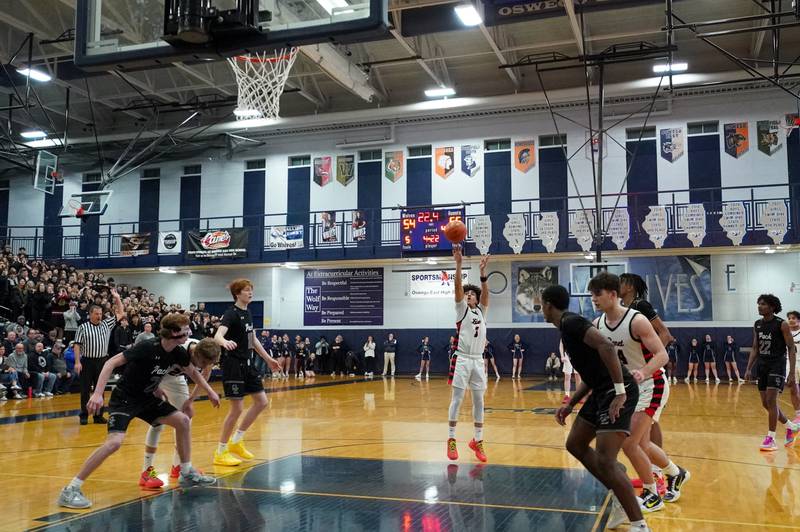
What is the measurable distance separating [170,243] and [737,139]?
1997 centimetres

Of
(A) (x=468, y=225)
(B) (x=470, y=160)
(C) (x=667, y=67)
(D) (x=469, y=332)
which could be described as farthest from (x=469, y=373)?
(B) (x=470, y=160)

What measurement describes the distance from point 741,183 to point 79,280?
21.5 meters

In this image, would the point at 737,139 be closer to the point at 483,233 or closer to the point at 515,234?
the point at 515,234

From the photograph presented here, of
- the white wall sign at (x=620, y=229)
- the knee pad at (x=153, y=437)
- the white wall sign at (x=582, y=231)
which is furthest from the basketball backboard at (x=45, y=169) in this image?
the knee pad at (x=153, y=437)

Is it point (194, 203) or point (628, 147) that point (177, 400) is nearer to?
point (628, 147)

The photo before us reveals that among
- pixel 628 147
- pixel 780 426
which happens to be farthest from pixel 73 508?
pixel 628 147

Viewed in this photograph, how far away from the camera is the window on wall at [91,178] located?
28656mm

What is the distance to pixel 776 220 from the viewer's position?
18.3 m

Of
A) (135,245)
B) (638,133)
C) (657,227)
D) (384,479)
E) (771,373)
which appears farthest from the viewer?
(135,245)

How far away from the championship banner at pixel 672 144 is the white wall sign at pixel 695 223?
4.42m

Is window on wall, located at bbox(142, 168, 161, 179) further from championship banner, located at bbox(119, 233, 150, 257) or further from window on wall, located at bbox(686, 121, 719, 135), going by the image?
window on wall, located at bbox(686, 121, 719, 135)

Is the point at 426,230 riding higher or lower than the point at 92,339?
higher

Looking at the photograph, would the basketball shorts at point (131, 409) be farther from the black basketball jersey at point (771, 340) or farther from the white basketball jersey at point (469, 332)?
the black basketball jersey at point (771, 340)

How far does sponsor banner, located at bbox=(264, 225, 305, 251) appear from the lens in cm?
2359
